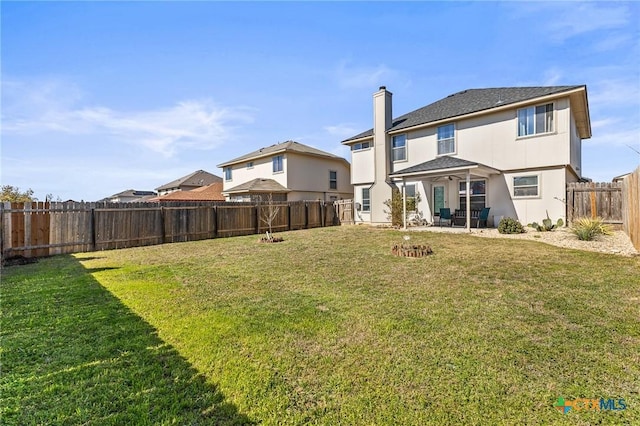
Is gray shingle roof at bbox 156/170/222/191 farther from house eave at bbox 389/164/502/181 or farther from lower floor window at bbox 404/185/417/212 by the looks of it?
house eave at bbox 389/164/502/181

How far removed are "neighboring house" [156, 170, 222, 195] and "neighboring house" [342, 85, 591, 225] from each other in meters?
29.0

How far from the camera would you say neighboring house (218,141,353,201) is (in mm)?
23672

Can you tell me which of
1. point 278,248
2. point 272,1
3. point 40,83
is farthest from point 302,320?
point 40,83

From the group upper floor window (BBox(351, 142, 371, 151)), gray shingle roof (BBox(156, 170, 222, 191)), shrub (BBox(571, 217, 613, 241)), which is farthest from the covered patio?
gray shingle roof (BBox(156, 170, 222, 191))

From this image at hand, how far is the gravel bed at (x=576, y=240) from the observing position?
27.8 feet

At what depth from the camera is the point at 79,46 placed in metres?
9.64

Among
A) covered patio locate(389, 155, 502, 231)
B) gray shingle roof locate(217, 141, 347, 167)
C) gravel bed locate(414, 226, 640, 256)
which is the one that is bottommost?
gravel bed locate(414, 226, 640, 256)

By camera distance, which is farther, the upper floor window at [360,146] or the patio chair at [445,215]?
the upper floor window at [360,146]

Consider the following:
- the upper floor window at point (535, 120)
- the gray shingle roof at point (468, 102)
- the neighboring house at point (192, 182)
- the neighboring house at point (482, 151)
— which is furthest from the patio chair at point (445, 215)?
the neighboring house at point (192, 182)

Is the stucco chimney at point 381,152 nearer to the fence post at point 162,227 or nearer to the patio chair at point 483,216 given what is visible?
the patio chair at point 483,216

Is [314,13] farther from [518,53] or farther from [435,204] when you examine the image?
[435,204]

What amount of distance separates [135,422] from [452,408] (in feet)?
7.83

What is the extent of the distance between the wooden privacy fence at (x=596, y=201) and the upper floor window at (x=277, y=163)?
18.1 metres

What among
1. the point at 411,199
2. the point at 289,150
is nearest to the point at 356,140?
the point at 411,199
